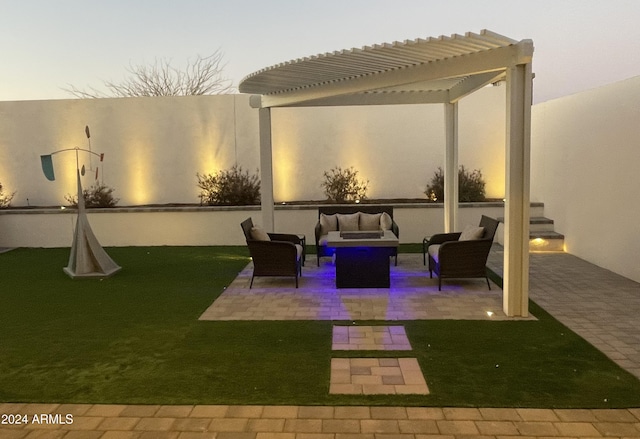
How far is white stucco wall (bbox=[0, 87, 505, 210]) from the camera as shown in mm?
11852

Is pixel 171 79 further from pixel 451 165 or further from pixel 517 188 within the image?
pixel 517 188

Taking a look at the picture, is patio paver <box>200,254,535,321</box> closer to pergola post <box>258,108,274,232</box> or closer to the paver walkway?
pergola post <box>258,108,274,232</box>

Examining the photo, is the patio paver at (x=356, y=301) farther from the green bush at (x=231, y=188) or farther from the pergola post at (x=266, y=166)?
the green bush at (x=231, y=188)

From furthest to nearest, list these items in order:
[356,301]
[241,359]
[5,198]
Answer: [5,198]
[356,301]
[241,359]

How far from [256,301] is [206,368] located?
2176mm

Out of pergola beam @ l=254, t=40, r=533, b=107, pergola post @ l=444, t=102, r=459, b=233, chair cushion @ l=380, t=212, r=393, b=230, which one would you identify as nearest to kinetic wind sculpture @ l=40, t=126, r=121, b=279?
pergola beam @ l=254, t=40, r=533, b=107

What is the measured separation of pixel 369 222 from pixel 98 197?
6.93m

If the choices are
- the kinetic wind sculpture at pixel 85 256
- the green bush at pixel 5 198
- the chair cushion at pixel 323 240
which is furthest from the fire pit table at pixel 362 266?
the green bush at pixel 5 198

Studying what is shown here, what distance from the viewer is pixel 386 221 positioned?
8789 mm

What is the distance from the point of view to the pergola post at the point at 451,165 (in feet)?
28.0

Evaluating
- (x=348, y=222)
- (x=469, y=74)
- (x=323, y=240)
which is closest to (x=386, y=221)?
(x=348, y=222)

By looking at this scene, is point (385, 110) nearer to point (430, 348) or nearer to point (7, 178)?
point (430, 348)

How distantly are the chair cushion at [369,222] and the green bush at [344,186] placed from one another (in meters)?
2.78

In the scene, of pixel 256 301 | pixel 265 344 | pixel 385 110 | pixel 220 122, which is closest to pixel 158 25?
pixel 220 122
